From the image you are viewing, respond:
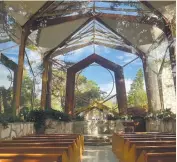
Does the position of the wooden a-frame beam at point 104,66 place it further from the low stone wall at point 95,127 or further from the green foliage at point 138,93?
the low stone wall at point 95,127

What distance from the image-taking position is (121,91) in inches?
720

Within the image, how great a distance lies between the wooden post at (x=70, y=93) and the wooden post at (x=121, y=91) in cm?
325

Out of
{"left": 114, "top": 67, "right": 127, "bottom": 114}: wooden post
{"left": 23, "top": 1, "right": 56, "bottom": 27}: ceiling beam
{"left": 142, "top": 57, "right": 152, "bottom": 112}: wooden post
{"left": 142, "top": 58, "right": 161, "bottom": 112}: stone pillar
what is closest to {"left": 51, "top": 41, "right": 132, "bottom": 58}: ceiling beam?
{"left": 142, "top": 57, "right": 152, "bottom": 112}: wooden post

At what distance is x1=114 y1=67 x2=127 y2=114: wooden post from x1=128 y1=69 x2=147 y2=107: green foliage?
0.76 m

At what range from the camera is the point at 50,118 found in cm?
1220

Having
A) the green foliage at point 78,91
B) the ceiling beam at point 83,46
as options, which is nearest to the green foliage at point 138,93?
the ceiling beam at point 83,46

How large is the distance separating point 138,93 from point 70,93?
194 inches

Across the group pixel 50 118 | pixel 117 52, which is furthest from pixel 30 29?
pixel 117 52

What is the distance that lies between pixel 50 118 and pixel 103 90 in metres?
8.70

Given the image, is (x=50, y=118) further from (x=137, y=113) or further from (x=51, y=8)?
(x=137, y=113)

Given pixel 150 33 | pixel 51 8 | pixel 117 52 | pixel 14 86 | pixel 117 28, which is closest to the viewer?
pixel 14 86

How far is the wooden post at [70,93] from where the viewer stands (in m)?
17.4

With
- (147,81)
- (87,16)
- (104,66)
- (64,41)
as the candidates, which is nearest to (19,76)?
(87,16)

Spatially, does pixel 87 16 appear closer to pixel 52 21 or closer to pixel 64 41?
pixel 52 21
